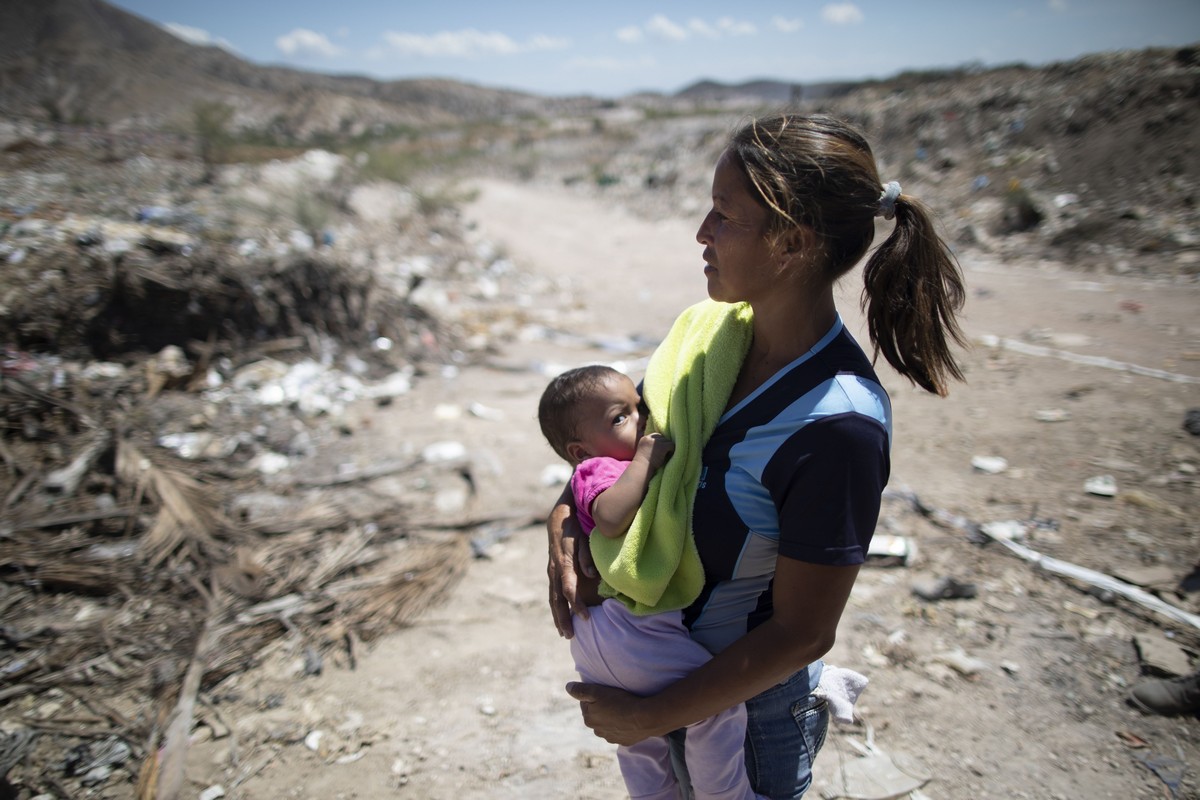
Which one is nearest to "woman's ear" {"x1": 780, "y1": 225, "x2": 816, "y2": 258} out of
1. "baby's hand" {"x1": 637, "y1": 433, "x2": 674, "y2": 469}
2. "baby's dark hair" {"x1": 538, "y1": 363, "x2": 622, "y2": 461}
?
"baby's hand" {"x1": 637, "y1": 433, "x2": 674, "y2": 469}

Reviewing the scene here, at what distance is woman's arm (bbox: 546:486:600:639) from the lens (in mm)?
1210

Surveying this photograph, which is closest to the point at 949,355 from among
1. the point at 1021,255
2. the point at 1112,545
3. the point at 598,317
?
the point at 1112,545

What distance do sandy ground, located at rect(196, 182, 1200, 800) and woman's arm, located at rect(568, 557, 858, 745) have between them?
57 centimetres

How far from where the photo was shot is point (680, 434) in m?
1.09

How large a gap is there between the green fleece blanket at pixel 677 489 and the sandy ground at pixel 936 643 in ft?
0.96

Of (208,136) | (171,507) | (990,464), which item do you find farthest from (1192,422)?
(208,136)

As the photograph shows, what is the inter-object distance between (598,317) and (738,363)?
5.82 m

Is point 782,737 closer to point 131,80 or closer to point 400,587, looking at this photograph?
point 400,587

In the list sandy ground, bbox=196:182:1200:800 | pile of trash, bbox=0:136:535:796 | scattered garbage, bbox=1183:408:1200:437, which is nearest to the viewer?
sandy ground, bbox=196:182:1200:800

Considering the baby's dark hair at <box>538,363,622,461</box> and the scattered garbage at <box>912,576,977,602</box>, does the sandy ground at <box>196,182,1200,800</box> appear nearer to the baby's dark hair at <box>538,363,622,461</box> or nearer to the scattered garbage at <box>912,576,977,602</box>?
the scattered garbage at <box>912,576,977,602</box>

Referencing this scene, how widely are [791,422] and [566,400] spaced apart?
0.56 metres

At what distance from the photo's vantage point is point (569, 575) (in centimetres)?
122

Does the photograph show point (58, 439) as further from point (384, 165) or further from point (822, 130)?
point (384, 165)

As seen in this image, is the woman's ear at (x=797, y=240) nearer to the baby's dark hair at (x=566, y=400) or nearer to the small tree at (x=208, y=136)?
the baby's dark hair at (x=566, y=400)
